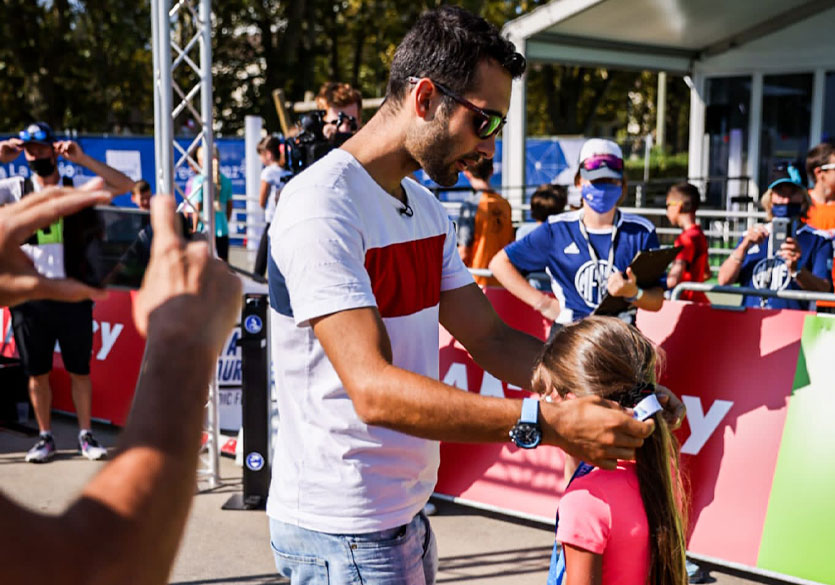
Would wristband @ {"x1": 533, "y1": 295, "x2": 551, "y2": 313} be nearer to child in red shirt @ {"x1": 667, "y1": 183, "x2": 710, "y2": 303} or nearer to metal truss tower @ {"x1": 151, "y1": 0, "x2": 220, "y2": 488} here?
metal truss tower @ {"x1": 151, "y1": 0, "x2": 220, "y2": 488}

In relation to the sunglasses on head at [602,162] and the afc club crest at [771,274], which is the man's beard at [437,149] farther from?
the afc club crest at [771,274]

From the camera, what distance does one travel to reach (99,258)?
1.17m

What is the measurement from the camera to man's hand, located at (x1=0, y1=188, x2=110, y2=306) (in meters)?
1.11

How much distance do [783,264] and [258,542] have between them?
3.54 metres

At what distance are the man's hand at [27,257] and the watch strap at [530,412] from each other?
884 millimetres

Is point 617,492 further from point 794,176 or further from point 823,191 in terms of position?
point 823,191

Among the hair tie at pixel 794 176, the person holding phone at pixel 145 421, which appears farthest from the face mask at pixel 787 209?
the person holding phone at pixel 145 421

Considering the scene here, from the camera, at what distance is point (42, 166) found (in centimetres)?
511

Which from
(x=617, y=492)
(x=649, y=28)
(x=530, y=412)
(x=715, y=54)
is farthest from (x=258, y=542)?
(x=715, y=54)

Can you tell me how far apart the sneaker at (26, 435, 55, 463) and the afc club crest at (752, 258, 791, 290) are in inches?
199

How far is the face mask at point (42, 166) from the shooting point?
507 centimetres

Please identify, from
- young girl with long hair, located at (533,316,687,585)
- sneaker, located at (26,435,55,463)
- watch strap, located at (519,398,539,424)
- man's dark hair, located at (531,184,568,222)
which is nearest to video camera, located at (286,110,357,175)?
man's dark hair, located at (531,184,568,222)

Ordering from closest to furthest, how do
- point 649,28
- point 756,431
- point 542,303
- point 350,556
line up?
point 350,556 < point 756,431 < point 542,303 < point 649,28

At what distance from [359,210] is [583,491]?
2.85 ft
